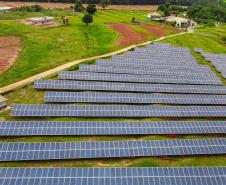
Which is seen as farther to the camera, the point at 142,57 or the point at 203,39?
the point at 203,39

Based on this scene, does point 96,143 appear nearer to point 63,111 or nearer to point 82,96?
point 63,111

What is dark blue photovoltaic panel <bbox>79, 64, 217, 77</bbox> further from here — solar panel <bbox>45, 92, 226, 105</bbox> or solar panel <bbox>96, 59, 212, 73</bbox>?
solar panel <bbox>45, 92, 226, 105</bbox>

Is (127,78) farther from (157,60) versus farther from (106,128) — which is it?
(106,128)

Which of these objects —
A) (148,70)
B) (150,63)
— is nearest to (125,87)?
(148,70)

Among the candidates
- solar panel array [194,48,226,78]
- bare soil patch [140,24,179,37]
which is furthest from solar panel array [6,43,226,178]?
bare soil patch [140,24,179,37]

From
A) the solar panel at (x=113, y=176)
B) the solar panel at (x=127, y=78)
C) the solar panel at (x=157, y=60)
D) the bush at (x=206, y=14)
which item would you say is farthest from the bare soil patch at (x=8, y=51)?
the bush at (x=206, y=14)

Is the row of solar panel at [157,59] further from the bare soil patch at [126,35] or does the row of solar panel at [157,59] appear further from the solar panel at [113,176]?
the solar panel at [113,176]

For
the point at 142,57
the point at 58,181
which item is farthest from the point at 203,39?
the point at 58,181
